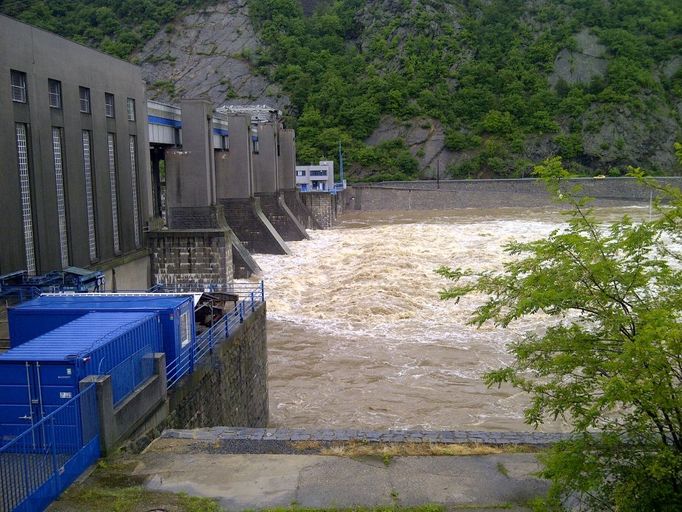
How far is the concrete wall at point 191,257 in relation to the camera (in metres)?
29.4

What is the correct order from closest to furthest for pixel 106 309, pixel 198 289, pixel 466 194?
pixel 106 309, pixel 198 289, pixel 466 194

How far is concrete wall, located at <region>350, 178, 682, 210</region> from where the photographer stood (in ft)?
243

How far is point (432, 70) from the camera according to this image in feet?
346

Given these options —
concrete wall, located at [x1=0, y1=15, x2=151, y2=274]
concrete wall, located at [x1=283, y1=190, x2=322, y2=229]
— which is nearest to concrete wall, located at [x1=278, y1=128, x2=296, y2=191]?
concrete wall, located at [x1=283, y1=190, x2=322, y2=229]

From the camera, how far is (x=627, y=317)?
6242 millimetres

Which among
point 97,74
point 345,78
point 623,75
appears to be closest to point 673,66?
point 623,75

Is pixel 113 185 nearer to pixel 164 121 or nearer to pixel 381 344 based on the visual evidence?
pixel 164 121

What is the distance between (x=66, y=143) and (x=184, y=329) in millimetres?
11443

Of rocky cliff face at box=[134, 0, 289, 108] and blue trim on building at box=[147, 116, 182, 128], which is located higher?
rocky cliff face at box=[134, 0, 289, 108]

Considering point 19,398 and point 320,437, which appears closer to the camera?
point 19,398

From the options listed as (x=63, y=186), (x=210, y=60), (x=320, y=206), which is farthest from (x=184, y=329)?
(x=210, y=60)

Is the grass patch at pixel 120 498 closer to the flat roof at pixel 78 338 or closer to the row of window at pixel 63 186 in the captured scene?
the flat roof at pixel 78 338

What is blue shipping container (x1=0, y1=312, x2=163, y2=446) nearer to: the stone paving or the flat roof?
the flat roof

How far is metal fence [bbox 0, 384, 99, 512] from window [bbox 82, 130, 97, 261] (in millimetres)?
15487
